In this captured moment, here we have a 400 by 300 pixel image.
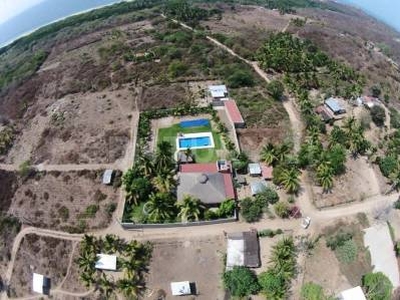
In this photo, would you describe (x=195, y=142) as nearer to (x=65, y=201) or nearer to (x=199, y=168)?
(x=199, y=168)

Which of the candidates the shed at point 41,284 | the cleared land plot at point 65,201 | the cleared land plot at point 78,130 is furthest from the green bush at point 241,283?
the cleared land plot at point 78,130

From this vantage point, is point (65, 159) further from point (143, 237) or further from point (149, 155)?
point (143, 237)

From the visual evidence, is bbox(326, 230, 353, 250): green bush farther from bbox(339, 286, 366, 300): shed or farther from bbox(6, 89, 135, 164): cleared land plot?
bbox(6, 89, 135, 164): cleared land plot

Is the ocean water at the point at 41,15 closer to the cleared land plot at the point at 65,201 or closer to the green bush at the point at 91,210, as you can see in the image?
the cleared land plot at the point at 65,201

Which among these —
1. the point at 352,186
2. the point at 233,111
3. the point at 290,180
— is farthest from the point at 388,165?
the point at 233,111

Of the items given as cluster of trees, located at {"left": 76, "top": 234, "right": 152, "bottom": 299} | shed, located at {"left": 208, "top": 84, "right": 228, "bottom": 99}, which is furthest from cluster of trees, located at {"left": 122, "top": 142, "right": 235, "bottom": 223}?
shed, located at {"left": 208, "top": 84, "right": 228, "bottom": 99}
